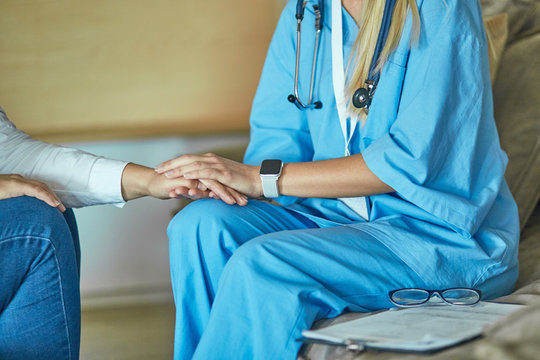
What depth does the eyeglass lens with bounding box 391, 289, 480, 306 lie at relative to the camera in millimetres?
941

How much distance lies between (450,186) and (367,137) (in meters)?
0.20

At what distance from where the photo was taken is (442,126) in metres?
1.03

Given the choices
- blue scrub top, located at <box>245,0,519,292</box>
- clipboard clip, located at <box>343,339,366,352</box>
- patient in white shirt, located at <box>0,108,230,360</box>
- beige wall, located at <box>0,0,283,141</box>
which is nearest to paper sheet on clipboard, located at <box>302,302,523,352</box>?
clipboard clip, located at <box>343,339,366,352</box>

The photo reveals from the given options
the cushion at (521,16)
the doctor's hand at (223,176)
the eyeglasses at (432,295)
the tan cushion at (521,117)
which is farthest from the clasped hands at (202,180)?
the cushion at (521,16)

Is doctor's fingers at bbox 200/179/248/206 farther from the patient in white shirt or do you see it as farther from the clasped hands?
the patient in white shirt

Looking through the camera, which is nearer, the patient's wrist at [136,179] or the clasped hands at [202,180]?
the clasped hands at [202,180]

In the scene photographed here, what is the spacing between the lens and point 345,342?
738 mm

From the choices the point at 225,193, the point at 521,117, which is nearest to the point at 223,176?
the point at 225,193

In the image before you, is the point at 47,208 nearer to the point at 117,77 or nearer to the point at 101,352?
the point at 101,352

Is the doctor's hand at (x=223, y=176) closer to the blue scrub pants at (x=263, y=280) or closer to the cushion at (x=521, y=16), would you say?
the blue scrub pants at (x=263, y=280)

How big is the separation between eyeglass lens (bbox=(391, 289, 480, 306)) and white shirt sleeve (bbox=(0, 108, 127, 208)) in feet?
2.19

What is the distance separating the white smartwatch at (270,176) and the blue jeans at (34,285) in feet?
1.28

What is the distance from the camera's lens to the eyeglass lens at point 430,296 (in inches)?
37.0

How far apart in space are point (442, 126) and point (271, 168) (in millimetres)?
342
